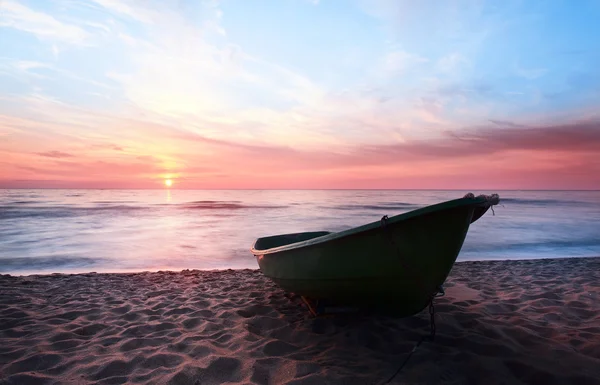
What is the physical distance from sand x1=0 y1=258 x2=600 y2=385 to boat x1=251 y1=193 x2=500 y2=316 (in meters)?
0.55

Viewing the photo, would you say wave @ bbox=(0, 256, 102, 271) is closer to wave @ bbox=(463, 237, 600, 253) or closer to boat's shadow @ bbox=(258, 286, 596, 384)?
boat's shadow @ bbox=(258, 286, 596, 384)

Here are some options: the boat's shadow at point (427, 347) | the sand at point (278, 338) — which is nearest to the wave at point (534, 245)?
the sand at point (278, 338)

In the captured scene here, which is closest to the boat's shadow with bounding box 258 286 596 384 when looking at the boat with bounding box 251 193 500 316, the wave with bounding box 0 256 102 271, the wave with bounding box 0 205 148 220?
the boat with bounding box 251 193 500 316

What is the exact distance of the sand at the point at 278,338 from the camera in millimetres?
3199

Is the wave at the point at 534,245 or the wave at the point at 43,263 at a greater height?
the wave at the point at 534,245

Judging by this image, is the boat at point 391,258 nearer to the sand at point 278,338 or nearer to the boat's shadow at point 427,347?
the boat's shadow at point 427,347

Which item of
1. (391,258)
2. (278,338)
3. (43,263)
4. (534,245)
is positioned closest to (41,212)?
(43,263)

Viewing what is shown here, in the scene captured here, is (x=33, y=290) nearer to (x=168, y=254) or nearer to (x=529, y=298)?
(x=168, y=254)

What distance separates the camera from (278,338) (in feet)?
13.4

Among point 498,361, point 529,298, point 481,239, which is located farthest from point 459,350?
point 481,239

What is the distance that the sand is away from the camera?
3.20 metres

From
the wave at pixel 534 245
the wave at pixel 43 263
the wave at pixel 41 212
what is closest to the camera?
the wave at pixel 43 263

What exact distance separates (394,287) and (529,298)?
10.8 feet

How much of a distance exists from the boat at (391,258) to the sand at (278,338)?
0.55m
